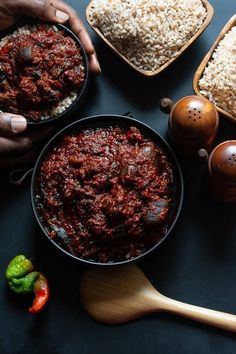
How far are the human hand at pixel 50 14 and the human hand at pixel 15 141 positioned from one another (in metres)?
0.43

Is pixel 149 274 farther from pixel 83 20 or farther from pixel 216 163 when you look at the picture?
pixel 83 20

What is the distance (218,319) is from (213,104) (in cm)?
97

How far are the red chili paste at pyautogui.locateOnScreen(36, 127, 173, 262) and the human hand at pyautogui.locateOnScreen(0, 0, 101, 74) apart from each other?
46 cm

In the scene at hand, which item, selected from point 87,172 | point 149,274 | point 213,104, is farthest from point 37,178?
point 213,104

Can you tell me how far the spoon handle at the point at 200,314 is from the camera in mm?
2441

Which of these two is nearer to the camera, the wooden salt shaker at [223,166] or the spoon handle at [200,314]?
the wooden salt shaker at [223,166]

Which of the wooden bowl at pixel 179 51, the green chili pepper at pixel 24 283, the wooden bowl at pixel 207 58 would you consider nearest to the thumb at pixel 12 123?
the wooden bowl at pixel 179 51

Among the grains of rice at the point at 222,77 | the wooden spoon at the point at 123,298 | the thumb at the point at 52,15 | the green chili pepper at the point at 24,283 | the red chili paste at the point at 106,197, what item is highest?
the thumb at the point at 52,15

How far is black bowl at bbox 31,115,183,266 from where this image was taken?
2.34m

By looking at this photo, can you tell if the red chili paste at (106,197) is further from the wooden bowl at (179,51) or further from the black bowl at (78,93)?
the wooden bowl at (179,51)

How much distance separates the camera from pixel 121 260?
7.75 ft

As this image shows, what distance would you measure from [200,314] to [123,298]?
1.18 feet

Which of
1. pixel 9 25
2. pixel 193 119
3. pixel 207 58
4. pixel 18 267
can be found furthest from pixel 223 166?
pixel 9 25


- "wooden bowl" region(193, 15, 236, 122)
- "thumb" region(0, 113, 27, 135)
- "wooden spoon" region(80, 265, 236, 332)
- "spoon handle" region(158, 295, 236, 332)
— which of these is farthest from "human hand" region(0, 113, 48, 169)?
"spoon handle" region(158, 295, 236, 332)
